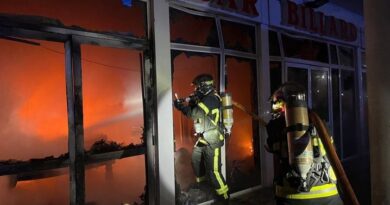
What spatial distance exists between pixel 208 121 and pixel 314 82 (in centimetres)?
460

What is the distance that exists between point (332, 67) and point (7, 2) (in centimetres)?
813

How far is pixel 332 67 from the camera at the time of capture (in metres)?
9.40

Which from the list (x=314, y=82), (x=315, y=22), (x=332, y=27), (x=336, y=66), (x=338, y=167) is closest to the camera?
(x=338, y=167)

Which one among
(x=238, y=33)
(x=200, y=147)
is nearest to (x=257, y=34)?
(x=238, y=33)

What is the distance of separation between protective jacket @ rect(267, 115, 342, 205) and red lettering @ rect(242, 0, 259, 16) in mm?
3699

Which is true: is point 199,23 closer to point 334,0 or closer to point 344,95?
point 334,0

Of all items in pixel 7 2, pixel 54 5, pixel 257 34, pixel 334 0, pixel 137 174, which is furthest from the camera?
pixel 334 0

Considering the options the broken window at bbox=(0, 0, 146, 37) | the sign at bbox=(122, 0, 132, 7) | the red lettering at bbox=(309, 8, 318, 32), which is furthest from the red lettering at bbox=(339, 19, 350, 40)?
the sign at bbox=(122, 0, 132, 7)

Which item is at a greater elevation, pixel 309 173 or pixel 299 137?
pixel 299 137

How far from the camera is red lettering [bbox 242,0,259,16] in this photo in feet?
21.5

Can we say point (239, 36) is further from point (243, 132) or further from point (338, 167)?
point (338, 167)

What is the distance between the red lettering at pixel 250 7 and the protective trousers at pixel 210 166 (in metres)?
2.82

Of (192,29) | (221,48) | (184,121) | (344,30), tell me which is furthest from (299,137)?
(344,30)

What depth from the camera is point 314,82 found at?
349 inches
